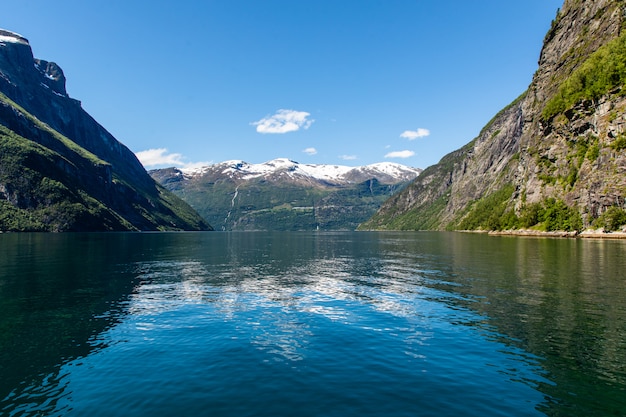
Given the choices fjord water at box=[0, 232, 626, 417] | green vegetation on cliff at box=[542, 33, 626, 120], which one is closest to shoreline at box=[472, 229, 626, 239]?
green vegetation on cliff at box=[542, 33, 626, 120]

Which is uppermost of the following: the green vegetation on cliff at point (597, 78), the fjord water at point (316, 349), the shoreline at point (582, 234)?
the green vegetation on cliff at point (597, 78)

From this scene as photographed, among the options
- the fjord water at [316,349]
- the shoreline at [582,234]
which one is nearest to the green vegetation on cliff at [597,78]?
the shoreline at [582,234]

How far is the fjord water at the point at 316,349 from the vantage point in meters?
16.5

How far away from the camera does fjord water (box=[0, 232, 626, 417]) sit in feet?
54.1

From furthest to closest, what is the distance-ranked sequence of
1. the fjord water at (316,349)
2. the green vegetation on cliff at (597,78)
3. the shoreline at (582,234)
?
the green vegetation on cliff at (597,78)
the shoreline at (582,234)
the fjord water at (316,349)

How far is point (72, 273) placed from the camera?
2280 inches

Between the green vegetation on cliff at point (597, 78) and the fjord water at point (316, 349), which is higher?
the green vegetation on cliff at point (597, 78)

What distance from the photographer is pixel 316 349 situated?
2383 centimetres

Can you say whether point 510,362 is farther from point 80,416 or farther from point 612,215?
point 612,215

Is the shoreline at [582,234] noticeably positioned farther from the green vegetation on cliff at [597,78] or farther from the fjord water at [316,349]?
the fjord water at [316,349]

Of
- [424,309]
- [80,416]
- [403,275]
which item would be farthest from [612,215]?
[80,416]

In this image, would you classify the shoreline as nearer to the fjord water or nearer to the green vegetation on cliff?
the green vegetation on cliff

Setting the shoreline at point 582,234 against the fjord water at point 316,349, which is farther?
the shoreline at point 582,234

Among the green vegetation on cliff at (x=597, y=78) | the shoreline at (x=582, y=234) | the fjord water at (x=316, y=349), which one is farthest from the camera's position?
the green vegetation on cliff at (x=597, y=78)
